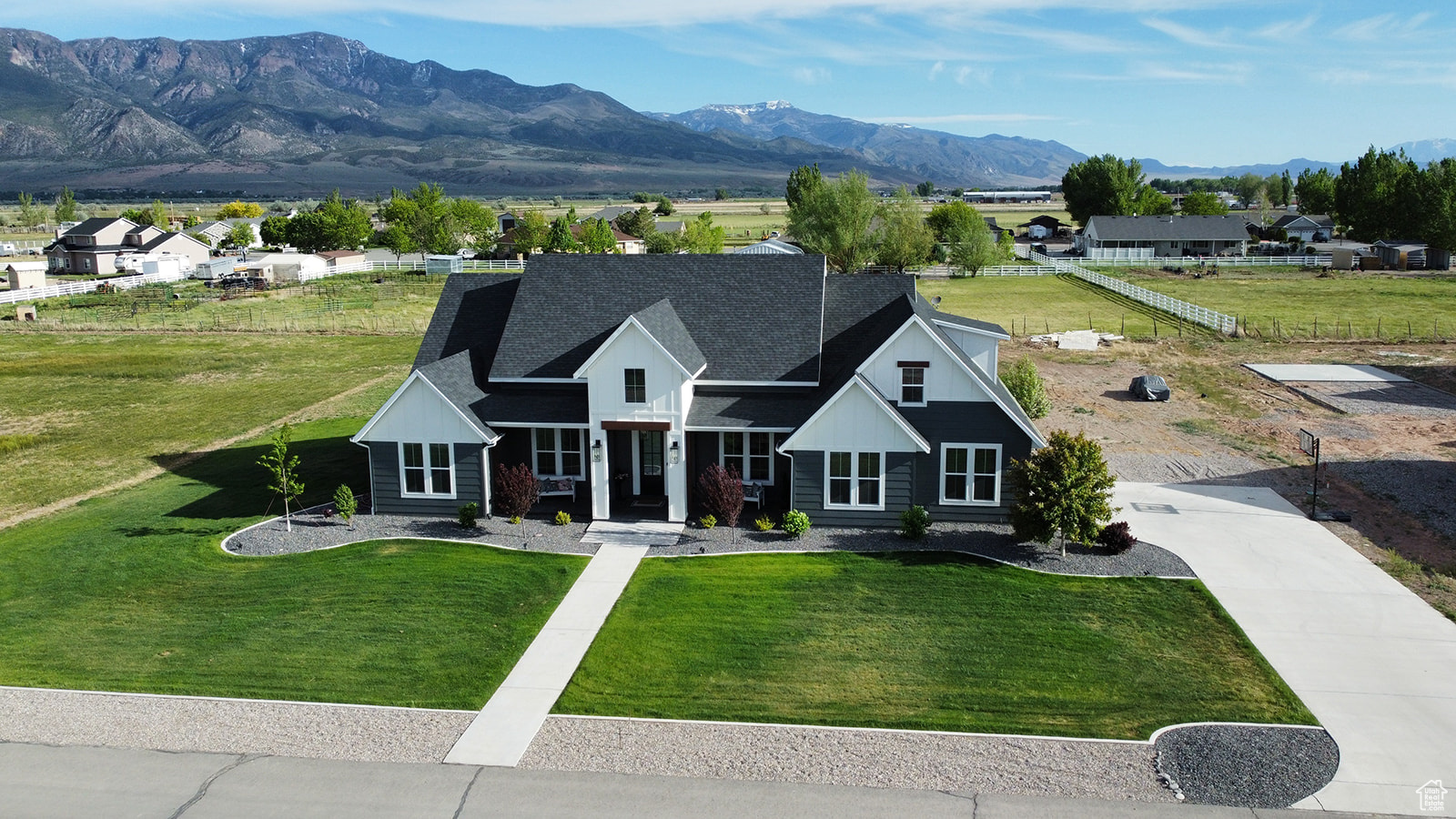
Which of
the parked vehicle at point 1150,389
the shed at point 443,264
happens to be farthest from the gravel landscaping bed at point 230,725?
the shed at point 443,264

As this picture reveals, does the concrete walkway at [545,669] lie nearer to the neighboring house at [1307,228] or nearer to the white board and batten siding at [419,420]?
the white board and batten siding at [419,420]

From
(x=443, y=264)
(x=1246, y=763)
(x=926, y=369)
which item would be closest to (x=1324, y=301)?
(x=926, y=369)

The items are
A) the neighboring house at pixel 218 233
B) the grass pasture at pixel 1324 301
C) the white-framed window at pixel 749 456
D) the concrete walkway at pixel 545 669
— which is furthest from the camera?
the neighboring house at pixel 218 233

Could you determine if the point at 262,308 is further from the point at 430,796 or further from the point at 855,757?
the point at 855,757

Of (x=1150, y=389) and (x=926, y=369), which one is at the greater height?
(x=926, y=369)

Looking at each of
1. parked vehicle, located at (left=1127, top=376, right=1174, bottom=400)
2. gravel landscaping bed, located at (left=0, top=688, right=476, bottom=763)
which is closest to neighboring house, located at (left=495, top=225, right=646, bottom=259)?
parked vehicle, located at (left=1127, top=376, right=1174, bottom=400)

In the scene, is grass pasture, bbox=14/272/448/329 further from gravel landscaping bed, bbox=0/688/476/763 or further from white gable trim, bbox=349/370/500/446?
gravel landscaping bed, bbox=0/688/476/763
